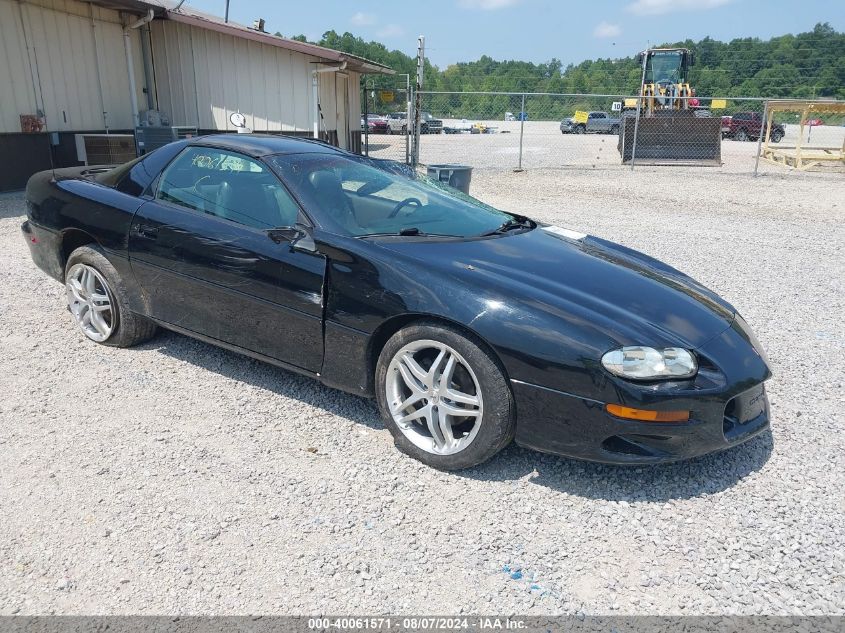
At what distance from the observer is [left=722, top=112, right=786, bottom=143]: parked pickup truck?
112 ft

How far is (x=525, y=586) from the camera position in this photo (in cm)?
229

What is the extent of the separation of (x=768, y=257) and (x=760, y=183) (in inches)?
343

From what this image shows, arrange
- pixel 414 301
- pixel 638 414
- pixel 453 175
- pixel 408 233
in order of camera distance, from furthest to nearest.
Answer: pixel 453 175, pixel 408 233, pixel 414 301, pixel 638 414

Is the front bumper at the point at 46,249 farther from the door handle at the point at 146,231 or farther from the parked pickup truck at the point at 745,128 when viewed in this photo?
the parked pickup truck at the point at 745,128

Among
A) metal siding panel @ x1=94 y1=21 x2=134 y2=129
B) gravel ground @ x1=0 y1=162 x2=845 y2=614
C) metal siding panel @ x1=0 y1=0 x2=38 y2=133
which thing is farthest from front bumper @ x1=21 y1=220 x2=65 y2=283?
metal siding panel @ x1=94 y1=21 x2=134 y2=129

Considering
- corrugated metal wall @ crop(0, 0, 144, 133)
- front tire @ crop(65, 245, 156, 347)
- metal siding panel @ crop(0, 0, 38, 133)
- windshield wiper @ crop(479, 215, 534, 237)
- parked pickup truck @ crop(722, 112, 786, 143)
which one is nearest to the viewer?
windshield wiper @ crop(479, 215, 534, 237)

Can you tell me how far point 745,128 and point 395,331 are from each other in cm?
3771

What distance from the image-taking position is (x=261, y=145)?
380 cm

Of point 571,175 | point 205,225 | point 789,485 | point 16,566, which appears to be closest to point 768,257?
point 789,485

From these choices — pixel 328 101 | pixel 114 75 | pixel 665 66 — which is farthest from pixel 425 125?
pixel 114 75

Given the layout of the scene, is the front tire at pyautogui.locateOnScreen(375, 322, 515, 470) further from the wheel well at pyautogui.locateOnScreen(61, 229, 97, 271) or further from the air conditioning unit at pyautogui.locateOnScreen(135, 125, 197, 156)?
the air conditioning unit at pyautogui.locateOnScreen(135, 125, 197, 156)

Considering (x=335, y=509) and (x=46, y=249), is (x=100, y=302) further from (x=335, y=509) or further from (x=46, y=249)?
(x=335, y=509)

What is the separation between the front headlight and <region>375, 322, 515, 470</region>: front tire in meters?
0.46

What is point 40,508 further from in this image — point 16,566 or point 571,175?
point 571,175
